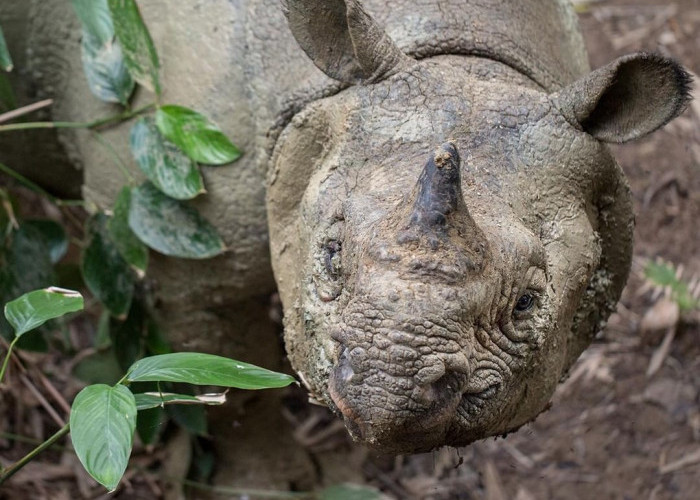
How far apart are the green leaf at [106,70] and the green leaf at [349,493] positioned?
56.9 inches

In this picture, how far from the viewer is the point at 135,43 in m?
2.50

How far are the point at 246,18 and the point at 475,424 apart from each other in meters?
1.17

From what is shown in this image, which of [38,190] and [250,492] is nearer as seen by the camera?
[38,190]

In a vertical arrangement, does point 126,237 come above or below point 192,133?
below

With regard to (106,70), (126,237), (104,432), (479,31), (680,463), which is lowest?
(680,463)

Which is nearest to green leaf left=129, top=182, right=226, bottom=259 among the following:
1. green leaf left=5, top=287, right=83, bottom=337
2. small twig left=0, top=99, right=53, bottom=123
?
small twig left=0, top=99, right=53, bottom=123

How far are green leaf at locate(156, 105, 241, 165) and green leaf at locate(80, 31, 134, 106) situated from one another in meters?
0.16

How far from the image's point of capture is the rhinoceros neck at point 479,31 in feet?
7.31

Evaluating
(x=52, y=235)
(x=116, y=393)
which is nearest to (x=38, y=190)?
(x=52, y=235)

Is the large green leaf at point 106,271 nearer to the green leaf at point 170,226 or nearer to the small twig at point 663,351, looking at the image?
the green leaf at point 170,226

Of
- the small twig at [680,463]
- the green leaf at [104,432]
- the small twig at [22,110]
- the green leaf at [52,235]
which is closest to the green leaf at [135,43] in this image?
the small twig at [22,110]

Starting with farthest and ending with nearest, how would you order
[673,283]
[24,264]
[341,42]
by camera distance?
[673,283] < [24,264] < [341,42]

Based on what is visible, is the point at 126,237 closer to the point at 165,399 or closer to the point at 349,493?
the point at 165,399

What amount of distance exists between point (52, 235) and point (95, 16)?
2.49 ft
